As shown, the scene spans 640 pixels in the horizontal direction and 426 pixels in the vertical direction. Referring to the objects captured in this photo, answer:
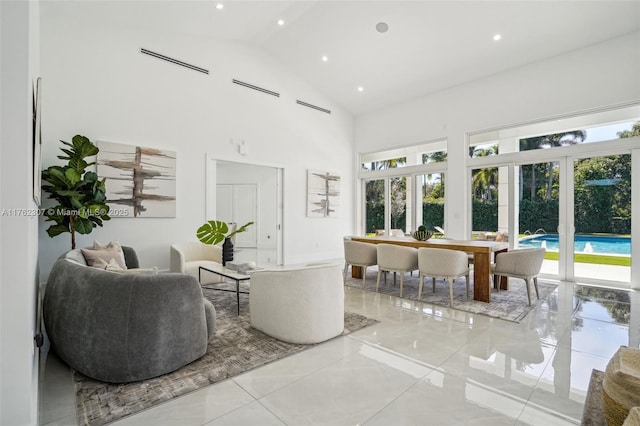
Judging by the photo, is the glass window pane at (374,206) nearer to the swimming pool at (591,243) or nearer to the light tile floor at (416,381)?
the swimming pool at (591,243)

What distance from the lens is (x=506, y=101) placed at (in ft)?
20.2

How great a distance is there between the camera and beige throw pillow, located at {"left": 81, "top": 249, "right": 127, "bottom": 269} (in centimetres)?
334

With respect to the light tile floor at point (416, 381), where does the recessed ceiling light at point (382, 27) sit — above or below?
above

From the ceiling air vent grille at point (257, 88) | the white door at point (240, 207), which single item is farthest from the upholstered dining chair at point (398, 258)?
the white door at point (240, 207)

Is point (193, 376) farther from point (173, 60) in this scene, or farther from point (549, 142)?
point (549, 142)

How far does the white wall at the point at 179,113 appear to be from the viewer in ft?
15.1

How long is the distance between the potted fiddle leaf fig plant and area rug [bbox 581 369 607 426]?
526 cm

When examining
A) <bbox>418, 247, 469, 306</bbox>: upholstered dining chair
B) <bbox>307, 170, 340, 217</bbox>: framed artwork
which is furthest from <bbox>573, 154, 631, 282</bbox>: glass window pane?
<bbox>307, 170, 340, 217</bbox>: framed artwork

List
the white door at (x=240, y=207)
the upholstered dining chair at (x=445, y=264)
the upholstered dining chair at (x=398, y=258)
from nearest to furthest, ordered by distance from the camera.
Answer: the upholstered dining chair at (x=445, y=264) < the upholstered dining chair at (x=398, y=258) < the white door at (x=240, y=207)

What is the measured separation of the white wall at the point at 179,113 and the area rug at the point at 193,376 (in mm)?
3181

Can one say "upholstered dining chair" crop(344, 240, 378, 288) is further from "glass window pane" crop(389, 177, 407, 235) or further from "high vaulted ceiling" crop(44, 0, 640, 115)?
"high vaulted ceiling" crop(44, 0, 640, 115)

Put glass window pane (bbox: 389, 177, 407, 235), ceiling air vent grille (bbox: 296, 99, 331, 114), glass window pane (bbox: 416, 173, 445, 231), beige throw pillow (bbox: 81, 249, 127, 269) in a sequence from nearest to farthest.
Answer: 1. beige throw pillow (bbox: 81, 249, 127, 269)
2. glass window pane (bbox: 416, 173, 445, 231)
3. ceiling air vent grille (bbox: 296, 99, 331, 114)
4. glass window pane (bbox: 389, 177, 407, 235)

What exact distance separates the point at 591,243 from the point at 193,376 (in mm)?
6462

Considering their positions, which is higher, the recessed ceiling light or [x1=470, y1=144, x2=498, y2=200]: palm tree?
the recessed ceiling light
